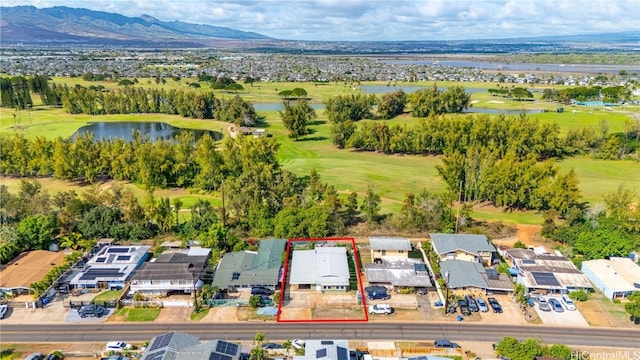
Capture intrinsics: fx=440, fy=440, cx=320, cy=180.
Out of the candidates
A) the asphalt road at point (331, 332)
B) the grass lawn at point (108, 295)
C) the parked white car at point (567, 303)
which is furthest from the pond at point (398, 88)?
the asphalt road at point (331, 332)

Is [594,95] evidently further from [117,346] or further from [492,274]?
[117,346]

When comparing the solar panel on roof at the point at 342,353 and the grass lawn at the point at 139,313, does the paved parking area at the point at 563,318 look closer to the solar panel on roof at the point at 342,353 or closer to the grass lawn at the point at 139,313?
the solar panel on roof at the point at 342,353

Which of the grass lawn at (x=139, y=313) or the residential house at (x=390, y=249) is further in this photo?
the residential house at (x=390, y=249)

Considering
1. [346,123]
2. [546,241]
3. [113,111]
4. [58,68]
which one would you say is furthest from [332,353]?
[58,68]

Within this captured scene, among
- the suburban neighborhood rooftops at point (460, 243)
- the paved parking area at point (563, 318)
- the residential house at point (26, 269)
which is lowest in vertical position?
the paved parking area at point (563, 318)

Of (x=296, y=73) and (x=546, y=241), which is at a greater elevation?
(x=296, y=73)

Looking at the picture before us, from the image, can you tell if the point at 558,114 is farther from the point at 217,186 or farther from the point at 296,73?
the point at 296,73
